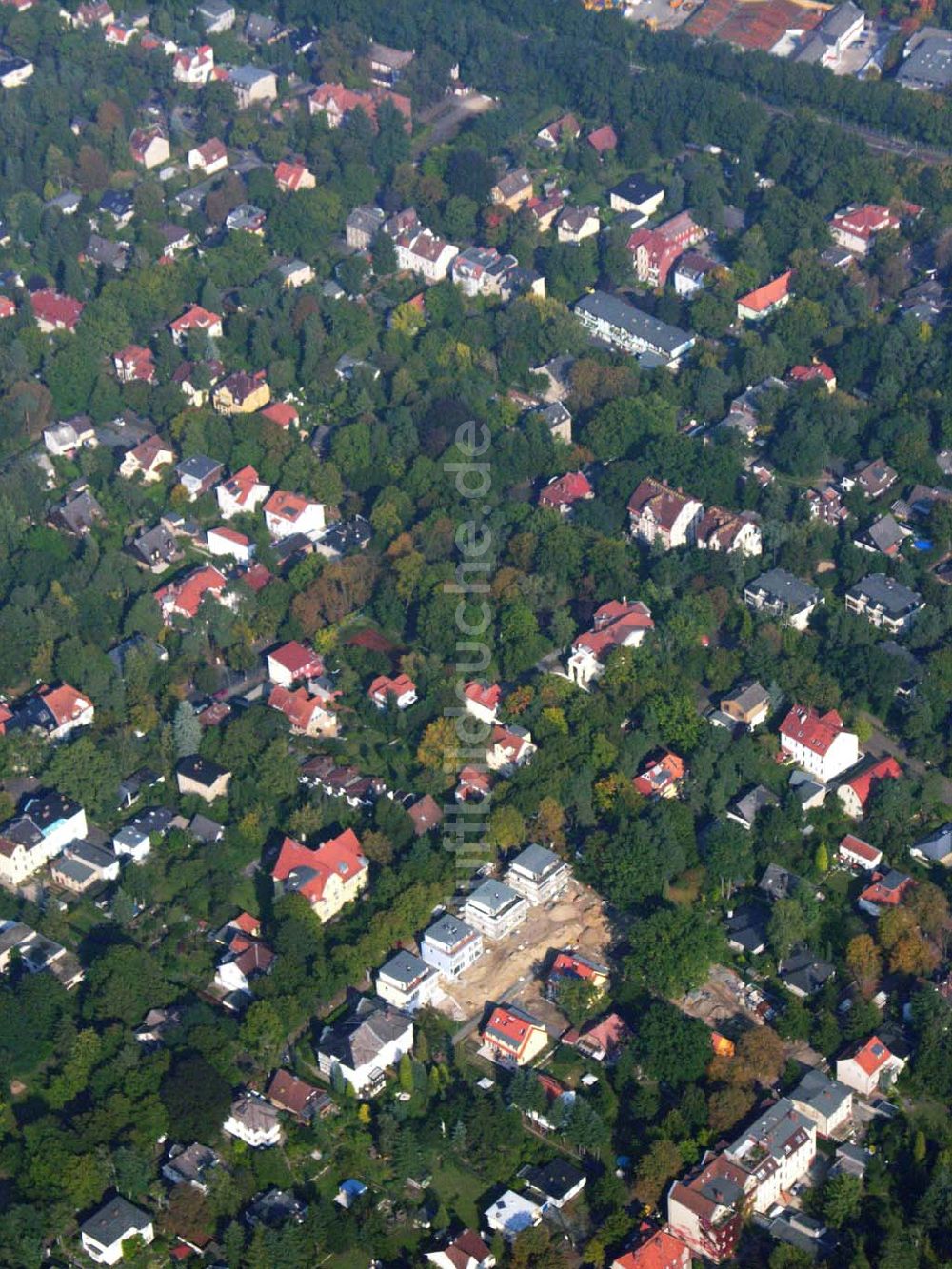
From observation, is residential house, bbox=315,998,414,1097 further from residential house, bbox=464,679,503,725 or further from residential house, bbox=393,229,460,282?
residential house, bbox=393,229,460,282

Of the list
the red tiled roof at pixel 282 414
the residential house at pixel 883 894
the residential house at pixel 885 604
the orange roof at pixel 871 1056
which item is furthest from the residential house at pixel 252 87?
the orange roof at pixel 871 1056

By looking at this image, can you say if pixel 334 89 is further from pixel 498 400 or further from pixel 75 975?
pixel 75 975

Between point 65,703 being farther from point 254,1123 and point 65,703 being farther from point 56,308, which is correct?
point 56,308

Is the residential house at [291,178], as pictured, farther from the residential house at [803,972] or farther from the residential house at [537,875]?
the residential house at [803,972]

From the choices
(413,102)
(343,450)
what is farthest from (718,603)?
(413,102)

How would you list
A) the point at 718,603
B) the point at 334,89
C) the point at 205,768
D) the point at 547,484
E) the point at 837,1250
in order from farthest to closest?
the point at 334,89
the point at 547,484
the point at 718,603
the point at 205,768
the point at 837,1250

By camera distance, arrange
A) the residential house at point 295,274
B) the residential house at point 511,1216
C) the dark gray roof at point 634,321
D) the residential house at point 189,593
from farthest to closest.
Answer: the residential house at point 295,274, the dark gray roof at point 634,321, the residential house at point 189,593, the residential house at point 511,1216


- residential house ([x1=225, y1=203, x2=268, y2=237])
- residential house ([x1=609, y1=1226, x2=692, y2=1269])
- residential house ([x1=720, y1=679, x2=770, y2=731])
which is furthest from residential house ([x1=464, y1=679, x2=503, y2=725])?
residential house ([x1=225, y1=203, x2=268, y2=237])
